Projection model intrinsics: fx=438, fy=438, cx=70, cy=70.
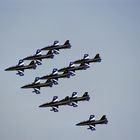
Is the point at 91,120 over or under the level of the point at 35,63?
under

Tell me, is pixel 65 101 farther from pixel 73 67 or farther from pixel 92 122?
pixel 73 67

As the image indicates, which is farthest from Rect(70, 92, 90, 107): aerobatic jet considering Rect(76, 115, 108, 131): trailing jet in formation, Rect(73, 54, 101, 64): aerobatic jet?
Rect(73, 54, 101, 64): aerobatic jet

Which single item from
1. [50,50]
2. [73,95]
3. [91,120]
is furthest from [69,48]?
[91,120]

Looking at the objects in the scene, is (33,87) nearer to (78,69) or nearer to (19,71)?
(19,71)

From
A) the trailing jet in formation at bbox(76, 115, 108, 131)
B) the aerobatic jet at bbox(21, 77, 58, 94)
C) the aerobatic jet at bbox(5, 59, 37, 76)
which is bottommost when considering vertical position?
the trailing jet in formation at bbox(76, 115, 108, 131)

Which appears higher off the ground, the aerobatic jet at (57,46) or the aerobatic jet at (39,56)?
the aerobatic jet at (57,46)

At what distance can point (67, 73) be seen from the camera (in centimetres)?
6275

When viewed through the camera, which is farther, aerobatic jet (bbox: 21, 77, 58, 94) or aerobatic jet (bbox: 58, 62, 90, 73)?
aerobatic jet (bbox: 58, 62, 90, 73)

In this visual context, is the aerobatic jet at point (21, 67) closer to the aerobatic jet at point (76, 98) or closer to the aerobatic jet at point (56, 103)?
the aerobatic jet at point (56, 103)

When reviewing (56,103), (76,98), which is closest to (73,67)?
(76,98)

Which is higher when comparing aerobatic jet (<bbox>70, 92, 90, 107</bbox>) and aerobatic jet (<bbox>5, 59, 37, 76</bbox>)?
aerobatic jet (<bbox>5, 59, 37, 76</bbox>)

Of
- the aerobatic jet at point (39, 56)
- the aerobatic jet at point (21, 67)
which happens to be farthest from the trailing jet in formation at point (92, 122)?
the aerobatic jet at point (21, 67)

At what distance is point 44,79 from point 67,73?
3.42 meters

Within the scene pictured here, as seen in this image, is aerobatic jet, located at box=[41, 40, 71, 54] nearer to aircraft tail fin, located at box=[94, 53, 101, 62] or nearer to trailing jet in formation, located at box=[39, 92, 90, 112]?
aircraft tail fin, located at box=[94, 53, 101, 62]
